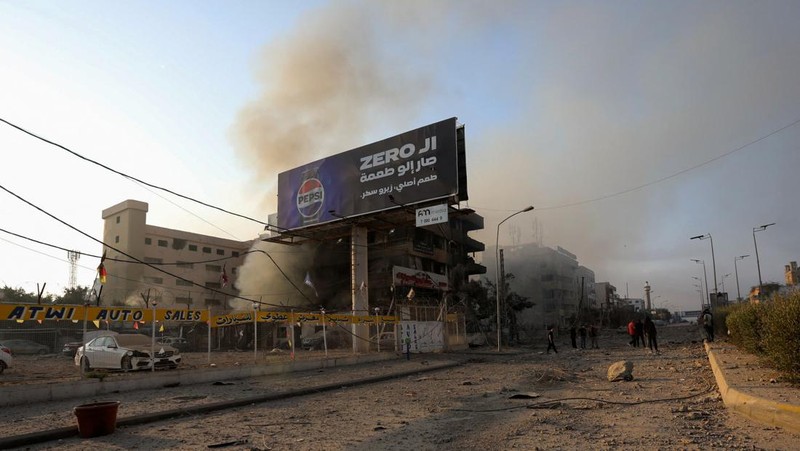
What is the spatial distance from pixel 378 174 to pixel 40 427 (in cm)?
2675

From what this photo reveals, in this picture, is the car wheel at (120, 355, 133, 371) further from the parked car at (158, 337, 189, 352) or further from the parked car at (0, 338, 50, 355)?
the parked car at (0, 338, 50, 355)

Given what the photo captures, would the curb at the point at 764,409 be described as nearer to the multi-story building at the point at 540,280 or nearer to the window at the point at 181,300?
the window at the point at 181,300

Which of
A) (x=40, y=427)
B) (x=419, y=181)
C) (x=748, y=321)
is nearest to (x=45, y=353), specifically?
(x=419, y=181)

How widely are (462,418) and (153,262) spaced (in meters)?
57.6

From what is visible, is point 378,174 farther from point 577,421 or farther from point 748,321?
point 577,421

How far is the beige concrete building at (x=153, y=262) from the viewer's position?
182 feet

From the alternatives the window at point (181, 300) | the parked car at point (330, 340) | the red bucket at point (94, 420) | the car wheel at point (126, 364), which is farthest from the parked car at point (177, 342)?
the red bucket at point (94, 420)

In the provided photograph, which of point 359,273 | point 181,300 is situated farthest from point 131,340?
point 181,300

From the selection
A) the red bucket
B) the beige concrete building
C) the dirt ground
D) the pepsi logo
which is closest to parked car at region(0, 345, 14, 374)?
the dirt ground

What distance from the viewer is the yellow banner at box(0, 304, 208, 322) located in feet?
40.8

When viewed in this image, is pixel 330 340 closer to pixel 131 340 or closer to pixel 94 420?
pixel 131 340

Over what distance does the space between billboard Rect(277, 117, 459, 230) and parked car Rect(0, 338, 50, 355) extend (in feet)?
57.0

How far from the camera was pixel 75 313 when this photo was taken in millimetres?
13586

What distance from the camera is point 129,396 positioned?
508 inches
